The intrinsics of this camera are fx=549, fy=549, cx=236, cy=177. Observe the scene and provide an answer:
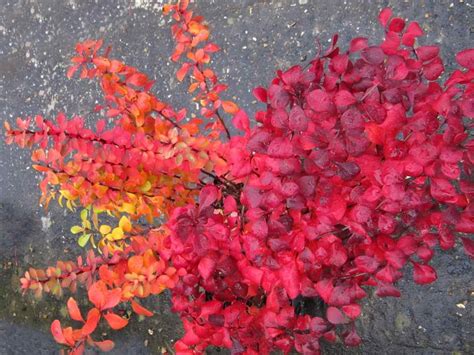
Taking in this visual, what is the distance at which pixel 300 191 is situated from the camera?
1029 mm

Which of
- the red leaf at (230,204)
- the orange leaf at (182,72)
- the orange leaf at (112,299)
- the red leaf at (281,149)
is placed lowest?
the orange leaf at (112,299)

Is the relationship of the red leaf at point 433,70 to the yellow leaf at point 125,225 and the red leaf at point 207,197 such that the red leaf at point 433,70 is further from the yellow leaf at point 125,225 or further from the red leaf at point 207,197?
the yellow leaf at point 125,225

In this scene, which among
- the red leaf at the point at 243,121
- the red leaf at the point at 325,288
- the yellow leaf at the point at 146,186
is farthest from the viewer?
the yellow leaf at the point at 146,186

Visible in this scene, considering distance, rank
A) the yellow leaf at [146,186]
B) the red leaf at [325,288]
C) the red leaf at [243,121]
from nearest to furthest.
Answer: the red leaf at [325,288] → the red leaf at [243,121] → the yellow leaf at [146,186]

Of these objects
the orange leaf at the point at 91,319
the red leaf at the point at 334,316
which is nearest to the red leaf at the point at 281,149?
the red leaf at the point at 334,316

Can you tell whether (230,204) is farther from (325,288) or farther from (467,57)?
(467,57)

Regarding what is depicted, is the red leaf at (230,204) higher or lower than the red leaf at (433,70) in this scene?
lower

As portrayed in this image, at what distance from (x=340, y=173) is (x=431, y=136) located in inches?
7.6

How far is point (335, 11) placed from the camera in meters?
1.87

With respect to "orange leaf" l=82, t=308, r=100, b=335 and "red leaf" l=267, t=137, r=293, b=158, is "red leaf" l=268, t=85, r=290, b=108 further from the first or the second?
"orange leaf" l=82, t=308, r=100, b=335

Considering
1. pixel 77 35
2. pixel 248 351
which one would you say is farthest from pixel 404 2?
pixel 77 35

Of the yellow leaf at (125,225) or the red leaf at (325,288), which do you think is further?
the yellow leaf at (125,225)

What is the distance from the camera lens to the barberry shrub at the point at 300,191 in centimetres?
100

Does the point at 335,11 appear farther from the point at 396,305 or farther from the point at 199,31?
the point at 396,305
